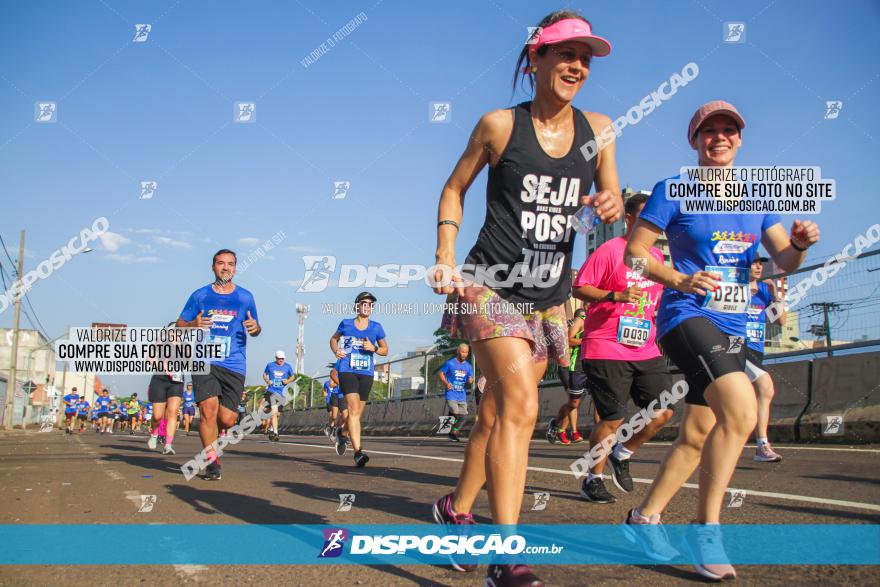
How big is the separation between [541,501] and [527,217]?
2.65 meters

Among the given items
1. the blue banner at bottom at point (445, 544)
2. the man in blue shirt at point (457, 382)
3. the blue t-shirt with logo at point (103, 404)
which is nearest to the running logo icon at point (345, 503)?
the blue banner at bottom at point (445, 544)

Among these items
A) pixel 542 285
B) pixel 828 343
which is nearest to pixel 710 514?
pixel 542 285

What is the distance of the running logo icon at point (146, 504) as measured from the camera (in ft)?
17.4

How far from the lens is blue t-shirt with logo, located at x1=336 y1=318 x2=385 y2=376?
10719 mm

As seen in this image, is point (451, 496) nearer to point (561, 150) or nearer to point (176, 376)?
point (561, 150)

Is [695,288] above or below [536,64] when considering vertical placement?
below

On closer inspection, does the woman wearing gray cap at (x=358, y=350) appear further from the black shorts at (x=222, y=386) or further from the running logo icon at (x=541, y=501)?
the running logo icon at (x=541, y=501)

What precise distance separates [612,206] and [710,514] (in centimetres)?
138

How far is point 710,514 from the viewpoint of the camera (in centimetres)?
325

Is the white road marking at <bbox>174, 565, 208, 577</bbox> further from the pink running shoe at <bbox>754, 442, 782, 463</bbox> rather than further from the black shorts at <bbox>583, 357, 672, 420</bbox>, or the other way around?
the pink running shoe at <bbox>754, 442, 782, 463</bbox>

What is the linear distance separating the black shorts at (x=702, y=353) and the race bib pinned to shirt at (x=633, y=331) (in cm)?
249

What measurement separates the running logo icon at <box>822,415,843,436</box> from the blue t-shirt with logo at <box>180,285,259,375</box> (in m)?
7.98

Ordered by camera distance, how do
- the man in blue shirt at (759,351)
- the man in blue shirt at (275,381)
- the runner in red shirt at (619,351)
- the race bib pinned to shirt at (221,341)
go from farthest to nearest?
1. the man in blue shirt at (275,381)
2. the race bib pinned to shirt at (221,341)
3. the man in blue shirt at (759,351)
4. the runner in red shirt at (619,351)

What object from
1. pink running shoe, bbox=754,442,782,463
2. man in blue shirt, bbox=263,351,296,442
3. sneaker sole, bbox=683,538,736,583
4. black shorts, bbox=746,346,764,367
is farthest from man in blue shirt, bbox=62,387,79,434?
sneaker sole, bbox=683,538,736,583
